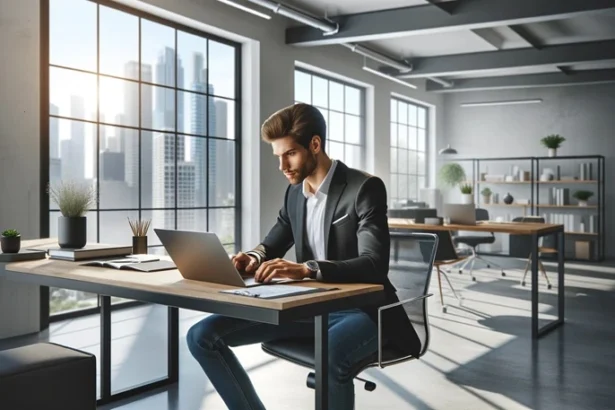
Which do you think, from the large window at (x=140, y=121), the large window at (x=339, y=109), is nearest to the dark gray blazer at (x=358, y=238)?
the large window at (x=140, y=121)

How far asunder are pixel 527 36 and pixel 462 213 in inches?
146

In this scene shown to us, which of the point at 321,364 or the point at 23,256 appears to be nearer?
the point at 321,364

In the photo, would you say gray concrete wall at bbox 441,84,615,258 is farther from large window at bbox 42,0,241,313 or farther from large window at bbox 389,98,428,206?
large window at bbox 42,0,241,313

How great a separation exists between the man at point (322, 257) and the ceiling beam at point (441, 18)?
471 cm

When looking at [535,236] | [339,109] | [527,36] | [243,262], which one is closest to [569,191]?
[527,36]

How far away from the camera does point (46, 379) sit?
2.22 meters

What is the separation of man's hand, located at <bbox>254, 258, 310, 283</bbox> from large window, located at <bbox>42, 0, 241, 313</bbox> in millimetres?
3540

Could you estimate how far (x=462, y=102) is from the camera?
1236 centimetres

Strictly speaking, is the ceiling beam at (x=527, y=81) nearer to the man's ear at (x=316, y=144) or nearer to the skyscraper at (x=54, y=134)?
the skyscraper at (x=54, y=134)

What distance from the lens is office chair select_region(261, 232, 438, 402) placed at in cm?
232

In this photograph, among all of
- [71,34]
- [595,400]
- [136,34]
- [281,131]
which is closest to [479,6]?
[136,34]

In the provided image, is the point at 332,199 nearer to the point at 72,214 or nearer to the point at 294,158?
the point at 294,158

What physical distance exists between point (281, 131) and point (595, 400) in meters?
2.37

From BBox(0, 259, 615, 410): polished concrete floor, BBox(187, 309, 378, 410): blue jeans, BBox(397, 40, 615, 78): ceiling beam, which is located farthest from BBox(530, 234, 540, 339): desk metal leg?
BBox(397, 40, 615, 78): ceiling beam
